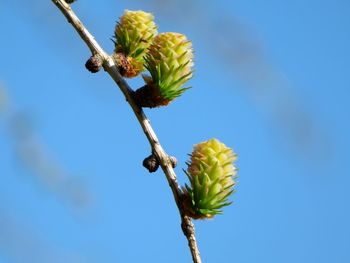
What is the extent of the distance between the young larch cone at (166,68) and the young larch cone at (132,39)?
3.6 inches

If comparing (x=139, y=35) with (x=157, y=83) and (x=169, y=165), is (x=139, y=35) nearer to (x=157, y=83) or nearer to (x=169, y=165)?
(x=157, y=83)

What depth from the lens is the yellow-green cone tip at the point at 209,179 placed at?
1.47 metres

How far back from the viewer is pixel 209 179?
1.47m

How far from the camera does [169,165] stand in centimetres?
147

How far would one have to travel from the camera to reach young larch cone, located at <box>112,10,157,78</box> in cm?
168

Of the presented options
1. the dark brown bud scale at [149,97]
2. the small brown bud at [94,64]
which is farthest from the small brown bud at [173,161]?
the small brown bud at [94,64]

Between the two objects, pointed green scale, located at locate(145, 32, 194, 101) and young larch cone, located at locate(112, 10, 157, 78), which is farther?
young larch cone, located at locate(112, 10, 157, 78)

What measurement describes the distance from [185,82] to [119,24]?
0.24 meters

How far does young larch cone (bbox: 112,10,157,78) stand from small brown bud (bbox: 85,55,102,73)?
0.27 ft

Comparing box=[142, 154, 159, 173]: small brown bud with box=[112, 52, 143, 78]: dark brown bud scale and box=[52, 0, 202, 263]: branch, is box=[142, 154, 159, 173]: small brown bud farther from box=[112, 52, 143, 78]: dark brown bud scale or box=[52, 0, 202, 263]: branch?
box=[112, 52, 143, 78]: dark brown bud scale

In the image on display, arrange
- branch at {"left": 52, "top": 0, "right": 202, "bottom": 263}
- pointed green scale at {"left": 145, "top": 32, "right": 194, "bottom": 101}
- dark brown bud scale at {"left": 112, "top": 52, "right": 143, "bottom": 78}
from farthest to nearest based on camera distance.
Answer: dark brown bud scale at {"left": 112, "top": 52, "right": 143, "bottom": 78} → pointed green scale at {"left": 145, "top": 32, "right": 194, "bottom": 101} → branch at {"left": 52, "top": 0, "right": 202, "bottom": 263}

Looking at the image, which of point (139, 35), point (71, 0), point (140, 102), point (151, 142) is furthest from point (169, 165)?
point (71, 0)

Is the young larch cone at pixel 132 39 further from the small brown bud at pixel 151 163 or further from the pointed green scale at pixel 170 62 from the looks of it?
the small brown bud at pixel 151 163

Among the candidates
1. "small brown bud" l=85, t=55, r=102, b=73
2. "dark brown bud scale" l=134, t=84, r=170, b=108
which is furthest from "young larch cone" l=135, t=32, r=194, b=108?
"small brown bud" l=85, t=55, r=102, b=73
